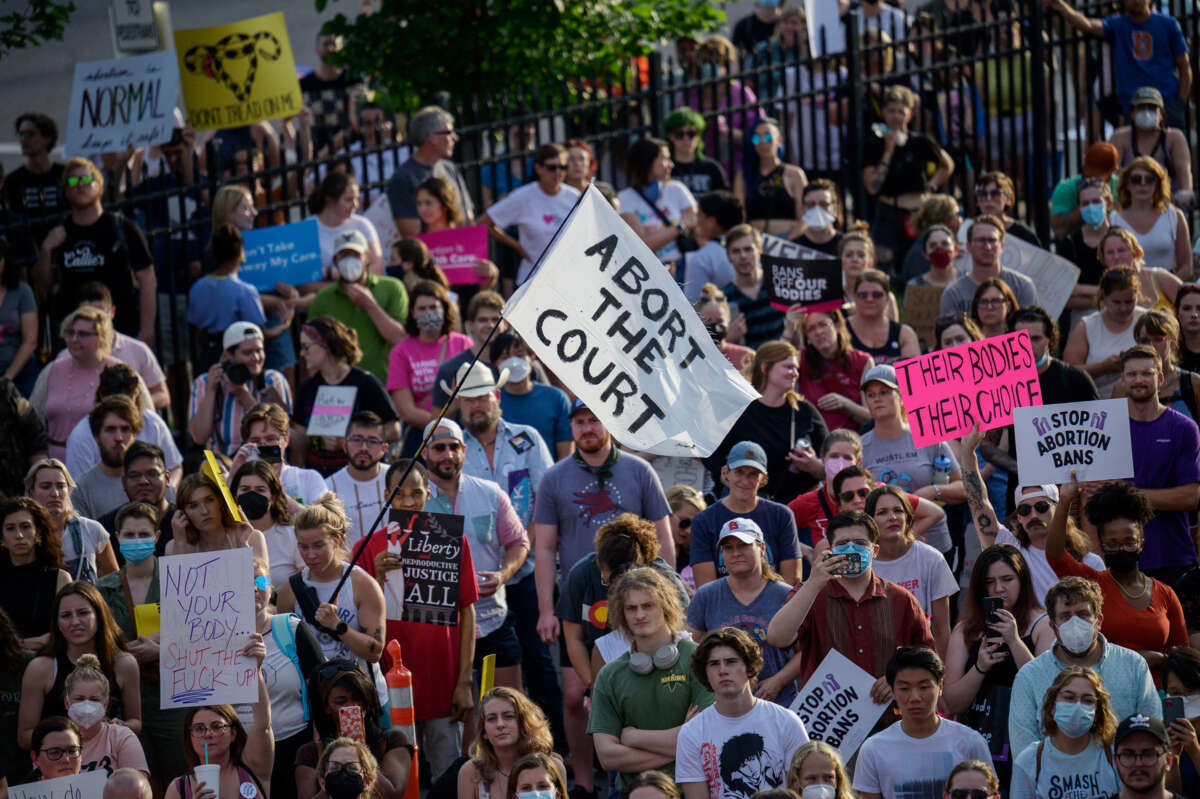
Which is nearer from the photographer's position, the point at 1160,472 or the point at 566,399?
the point at 1160,472

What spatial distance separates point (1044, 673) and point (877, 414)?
243 centimetres

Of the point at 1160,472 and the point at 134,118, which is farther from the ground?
the point at 134,118

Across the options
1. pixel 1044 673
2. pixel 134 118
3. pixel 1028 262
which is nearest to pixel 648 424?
pixel 1044 673

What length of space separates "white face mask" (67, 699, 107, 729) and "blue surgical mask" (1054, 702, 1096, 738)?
4.03 metres

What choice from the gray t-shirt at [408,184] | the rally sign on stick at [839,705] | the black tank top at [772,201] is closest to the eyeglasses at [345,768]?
the rally sign on stick at [839,705]

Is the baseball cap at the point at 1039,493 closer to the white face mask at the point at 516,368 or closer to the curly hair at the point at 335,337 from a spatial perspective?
the white face mask at the point at 516,368

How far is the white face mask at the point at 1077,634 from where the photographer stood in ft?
27.9

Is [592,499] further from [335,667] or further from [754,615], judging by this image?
[335,667]

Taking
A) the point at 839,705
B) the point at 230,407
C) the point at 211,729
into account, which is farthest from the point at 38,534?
the point at 839,705

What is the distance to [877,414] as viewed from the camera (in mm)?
10695

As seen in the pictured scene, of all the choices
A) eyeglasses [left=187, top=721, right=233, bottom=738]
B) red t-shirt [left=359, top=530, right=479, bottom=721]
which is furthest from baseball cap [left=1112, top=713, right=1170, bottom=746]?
eyeglasses [left=187, top=721, right=233, bottom=738]

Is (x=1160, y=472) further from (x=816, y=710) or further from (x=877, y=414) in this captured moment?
(x=816, y=710)

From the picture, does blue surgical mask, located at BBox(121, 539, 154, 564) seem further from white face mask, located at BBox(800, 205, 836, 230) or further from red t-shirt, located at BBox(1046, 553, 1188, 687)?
white face mask, located at BBox(800, 205, 836, 230)

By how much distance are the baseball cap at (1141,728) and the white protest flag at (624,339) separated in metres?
1.98
